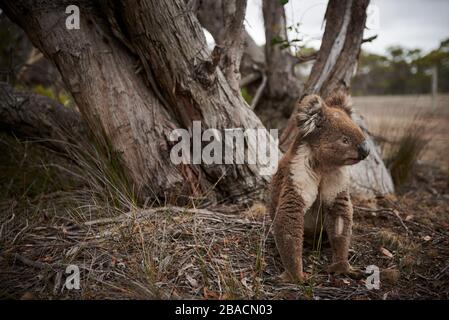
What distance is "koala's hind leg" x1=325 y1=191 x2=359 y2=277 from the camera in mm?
3010

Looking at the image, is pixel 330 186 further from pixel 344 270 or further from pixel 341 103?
pixel 341 103

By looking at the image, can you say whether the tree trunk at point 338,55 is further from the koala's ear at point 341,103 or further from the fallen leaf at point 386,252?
the fallen leaf at point 386,252

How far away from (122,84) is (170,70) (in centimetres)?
57

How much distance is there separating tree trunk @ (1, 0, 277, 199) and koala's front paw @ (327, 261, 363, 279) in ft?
4.68

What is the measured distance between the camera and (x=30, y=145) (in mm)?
4992

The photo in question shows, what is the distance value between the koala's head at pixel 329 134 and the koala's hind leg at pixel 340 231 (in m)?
0.35

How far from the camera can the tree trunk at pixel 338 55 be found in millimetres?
4637

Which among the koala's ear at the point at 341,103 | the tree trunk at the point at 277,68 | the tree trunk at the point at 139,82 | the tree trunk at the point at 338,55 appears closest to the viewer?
the koala's ear at the point at 341,103

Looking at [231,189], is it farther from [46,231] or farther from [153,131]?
[46,231]

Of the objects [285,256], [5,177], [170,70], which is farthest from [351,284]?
[5,177]

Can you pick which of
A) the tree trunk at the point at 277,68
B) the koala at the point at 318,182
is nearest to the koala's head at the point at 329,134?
the koala at the point at 318,182

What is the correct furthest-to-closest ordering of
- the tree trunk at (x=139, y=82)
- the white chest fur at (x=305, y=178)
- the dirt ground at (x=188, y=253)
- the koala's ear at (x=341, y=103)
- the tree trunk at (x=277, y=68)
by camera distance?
1. the tree trunk at (x=277, y=68)
2. the tree trunk at (x=139, y=82)
3. the koala's ear at (x=341, y=103)
4. the white chest fur at (x=305, y=178)
5. the dirt ground at (x=188, y=253)

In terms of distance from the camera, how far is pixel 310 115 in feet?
9.94

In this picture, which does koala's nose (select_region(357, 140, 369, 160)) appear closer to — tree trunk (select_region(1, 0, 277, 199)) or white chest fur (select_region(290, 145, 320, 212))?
white chest fur (select_region(290, 145, 320, 212))
